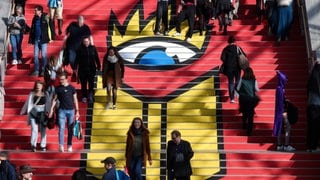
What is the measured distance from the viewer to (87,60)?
59.5 feet

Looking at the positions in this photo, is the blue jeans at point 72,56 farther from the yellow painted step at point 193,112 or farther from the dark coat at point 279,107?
the dark coat at point 279,107

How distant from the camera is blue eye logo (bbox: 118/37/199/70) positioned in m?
19.9

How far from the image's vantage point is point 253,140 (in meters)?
17.5

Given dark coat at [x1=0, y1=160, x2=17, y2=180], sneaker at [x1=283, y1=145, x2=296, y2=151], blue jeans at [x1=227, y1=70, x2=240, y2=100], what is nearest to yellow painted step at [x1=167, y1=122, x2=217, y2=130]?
blue jeans at [x1=227, y1=70, x2=240, y2=100]

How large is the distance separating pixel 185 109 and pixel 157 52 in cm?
236

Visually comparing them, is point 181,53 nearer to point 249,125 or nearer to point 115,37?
point 115,37

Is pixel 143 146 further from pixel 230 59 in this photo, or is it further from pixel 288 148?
pixel 230 59

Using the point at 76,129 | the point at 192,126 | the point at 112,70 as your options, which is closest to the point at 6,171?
the point at 76,129

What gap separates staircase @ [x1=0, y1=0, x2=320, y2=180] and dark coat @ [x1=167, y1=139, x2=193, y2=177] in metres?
1.60

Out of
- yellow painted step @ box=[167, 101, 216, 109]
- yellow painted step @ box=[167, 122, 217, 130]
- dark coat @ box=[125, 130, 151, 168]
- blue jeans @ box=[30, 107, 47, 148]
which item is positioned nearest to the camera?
dark coat @ box=[125, 130, 151, 168]

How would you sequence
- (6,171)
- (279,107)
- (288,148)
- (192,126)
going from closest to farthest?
1. (6,171)
2. (279,107)
3. (288,148)
4. (192,126)

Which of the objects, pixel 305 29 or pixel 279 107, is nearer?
pixel 279 107

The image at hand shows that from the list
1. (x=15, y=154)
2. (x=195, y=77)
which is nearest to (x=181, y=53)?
(x=195, y=77)

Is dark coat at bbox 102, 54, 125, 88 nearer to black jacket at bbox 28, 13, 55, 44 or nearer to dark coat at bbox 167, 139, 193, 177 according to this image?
black jacket at bbox 28, 13, 55, 44
